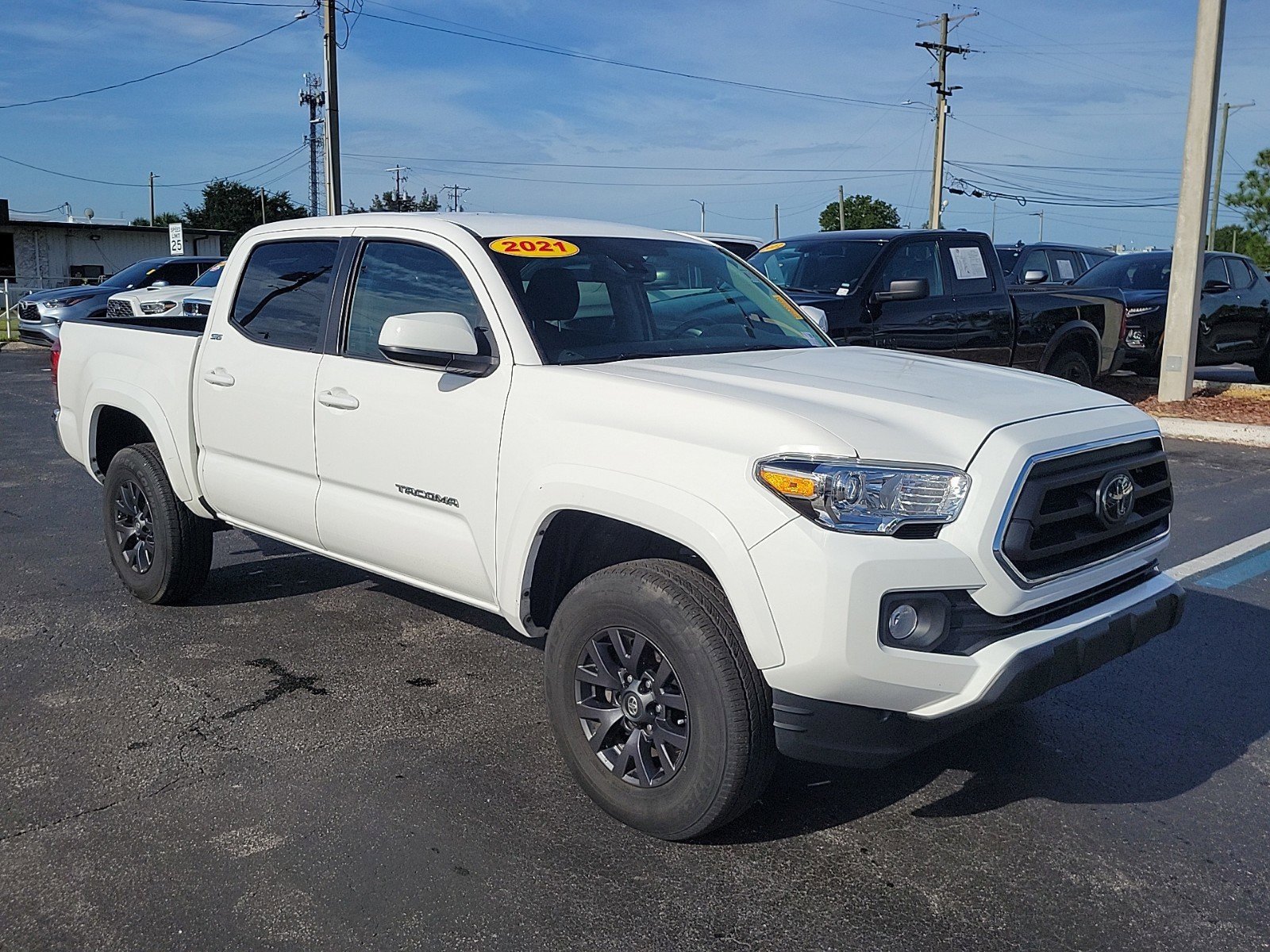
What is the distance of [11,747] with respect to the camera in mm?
4020

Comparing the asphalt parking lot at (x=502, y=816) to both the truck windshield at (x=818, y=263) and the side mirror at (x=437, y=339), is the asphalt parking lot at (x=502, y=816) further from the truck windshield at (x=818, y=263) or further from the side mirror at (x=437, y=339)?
the truck windshield at (x=818, y=263)

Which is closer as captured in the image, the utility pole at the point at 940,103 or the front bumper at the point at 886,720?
the front bumper at the point at 886,720

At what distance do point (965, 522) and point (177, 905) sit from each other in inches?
89.3

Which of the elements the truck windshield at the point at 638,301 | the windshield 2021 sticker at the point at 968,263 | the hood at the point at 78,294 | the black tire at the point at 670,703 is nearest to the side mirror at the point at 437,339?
the truck windshield at the point at 638,301

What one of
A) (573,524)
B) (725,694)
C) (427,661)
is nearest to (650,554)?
(573,524)

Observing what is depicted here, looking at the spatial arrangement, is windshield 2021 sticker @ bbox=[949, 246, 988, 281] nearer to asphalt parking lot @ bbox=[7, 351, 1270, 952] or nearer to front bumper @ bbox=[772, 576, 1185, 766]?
asphalt parking lot @ bbox=[7, 351, 1270, 952]

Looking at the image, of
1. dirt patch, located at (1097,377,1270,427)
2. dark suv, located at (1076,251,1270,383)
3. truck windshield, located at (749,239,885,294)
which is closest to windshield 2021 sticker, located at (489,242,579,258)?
truck windshield, located at (749,239,885,294)

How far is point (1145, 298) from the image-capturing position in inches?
576

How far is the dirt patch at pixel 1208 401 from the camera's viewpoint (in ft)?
40.3

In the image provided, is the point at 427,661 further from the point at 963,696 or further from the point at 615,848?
the point at 963,696

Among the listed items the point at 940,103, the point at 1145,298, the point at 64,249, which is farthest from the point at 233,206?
the point at 1145,298

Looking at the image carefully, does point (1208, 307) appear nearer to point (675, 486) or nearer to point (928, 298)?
point (928, 298)

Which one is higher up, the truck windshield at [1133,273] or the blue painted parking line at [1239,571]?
the truck windshield at [1133,273]

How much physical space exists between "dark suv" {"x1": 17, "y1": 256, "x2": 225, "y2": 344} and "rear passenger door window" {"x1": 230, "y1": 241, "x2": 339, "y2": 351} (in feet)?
52.7
